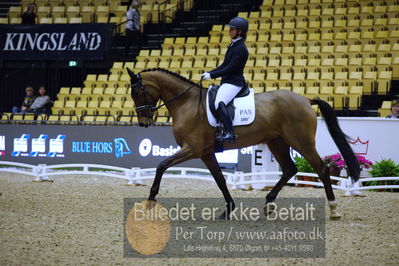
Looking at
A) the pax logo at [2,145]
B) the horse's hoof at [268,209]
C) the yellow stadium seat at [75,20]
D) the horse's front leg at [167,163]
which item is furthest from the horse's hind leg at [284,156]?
the yellow stadium seat at [75,20]

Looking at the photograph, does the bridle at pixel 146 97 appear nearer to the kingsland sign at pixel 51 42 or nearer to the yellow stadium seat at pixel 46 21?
the kingsland sign at pixel 51 42

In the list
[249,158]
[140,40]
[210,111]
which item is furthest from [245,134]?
[140,40]

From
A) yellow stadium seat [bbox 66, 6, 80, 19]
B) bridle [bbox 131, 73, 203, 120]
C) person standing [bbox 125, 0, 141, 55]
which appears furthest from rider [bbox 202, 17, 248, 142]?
yellow stadium seat [bbox 66, 6, 80, 19]

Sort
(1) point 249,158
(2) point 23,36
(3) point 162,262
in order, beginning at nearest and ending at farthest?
(3) point 162,262 → (1) point 249,158 → (2) point 23,36

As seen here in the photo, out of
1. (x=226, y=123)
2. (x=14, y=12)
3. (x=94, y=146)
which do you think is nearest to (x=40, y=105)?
(x=94, y=146)

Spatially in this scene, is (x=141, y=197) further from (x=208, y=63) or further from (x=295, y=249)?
(x=208, y=63)

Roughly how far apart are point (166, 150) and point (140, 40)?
7451 mm

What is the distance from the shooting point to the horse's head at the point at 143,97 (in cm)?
958

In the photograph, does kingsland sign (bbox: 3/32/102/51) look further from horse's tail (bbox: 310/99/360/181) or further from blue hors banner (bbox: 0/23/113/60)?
horse's tail (bbox: 310/99/360/181)

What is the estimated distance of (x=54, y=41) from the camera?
872 inches

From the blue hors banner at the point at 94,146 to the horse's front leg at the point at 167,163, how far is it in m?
6.57

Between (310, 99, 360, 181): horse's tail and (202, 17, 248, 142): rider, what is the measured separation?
1.34 metres

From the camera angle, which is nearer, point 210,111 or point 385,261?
point 385,261

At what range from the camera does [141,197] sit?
11953 millimetres
